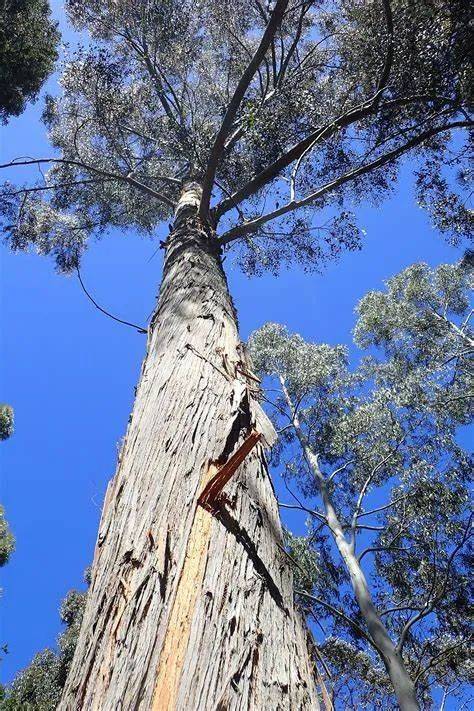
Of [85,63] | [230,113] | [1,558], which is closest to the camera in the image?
[230,113]

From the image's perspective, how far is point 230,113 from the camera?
4.09 m

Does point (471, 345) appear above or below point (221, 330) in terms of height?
above

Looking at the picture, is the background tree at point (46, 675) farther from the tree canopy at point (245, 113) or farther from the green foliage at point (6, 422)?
the tree canopy at point (245, 113)

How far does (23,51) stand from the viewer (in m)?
8.45

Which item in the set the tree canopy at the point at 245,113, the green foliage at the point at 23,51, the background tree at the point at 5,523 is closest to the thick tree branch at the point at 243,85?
the tree canopy at the point at 245,113

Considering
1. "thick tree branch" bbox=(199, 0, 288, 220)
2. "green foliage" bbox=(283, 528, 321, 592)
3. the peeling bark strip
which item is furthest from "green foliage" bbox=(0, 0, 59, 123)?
the peeling bark strip

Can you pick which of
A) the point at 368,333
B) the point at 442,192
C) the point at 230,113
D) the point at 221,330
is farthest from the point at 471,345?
the point at 221,330

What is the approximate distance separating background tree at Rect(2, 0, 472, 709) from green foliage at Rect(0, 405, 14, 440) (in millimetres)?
3300

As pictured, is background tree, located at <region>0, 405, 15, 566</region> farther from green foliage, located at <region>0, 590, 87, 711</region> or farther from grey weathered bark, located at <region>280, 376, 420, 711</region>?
grey weathered bark, located at <region>280, 376, 420, 711</region>

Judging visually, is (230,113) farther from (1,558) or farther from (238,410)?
(1,558)

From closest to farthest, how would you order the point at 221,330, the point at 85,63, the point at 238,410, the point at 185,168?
the point at 238,410 → the point at 221,330 → the point at 85,63 → the point at 185,168

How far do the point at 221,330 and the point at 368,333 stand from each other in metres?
12.7

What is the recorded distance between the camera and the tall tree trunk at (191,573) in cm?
109

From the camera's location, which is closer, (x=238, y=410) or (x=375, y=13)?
(x=238, y=410)
